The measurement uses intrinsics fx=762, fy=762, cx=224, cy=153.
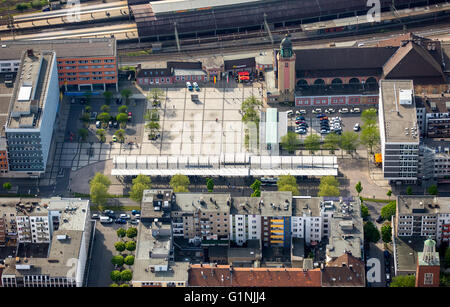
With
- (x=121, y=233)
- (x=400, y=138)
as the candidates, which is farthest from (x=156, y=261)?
(x=400, y=138)

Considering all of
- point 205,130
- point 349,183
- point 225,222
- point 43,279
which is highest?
point 205,130

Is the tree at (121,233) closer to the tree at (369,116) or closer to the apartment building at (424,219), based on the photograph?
the apartment building at (424,219)

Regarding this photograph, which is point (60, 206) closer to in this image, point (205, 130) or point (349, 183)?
point (205, 130)

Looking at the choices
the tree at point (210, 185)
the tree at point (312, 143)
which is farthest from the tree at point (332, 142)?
the tree at point (210, 185)

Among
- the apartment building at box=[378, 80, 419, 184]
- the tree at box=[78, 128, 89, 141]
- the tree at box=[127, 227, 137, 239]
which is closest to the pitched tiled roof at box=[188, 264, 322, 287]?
the tree at box=[127, 227, 137, 239]

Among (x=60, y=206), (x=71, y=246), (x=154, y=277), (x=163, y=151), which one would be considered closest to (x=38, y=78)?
(x=163, y=151)

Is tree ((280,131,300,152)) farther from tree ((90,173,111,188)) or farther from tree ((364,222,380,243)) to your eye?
tree ((90,173,111,188))
